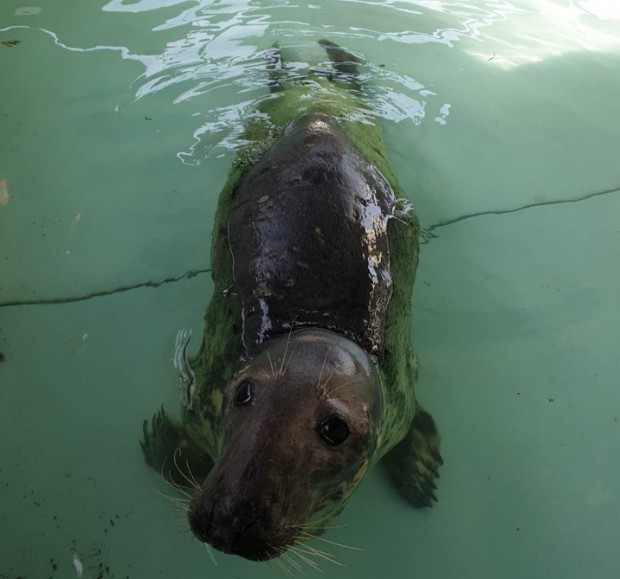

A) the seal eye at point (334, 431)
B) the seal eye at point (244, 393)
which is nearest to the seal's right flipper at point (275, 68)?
the seal eye at point (244, 393)

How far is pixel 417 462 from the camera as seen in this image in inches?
129

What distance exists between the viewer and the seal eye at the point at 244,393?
2092mm

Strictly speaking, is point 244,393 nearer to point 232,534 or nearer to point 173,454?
point 232,534

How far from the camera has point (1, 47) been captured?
5.58 m

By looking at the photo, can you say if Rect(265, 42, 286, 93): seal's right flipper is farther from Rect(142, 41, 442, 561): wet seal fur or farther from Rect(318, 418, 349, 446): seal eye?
Rect(318, 418, 349, 446): seal eye

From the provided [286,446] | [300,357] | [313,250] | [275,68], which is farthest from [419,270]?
[286,446]

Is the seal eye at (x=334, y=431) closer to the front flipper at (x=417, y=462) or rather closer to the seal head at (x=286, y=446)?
the seal head at (x=286, y=446)

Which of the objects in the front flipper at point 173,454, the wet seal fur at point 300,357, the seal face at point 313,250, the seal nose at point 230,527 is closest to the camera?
Result: the seal nose at point 230,527

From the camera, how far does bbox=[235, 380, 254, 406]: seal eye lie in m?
2.09

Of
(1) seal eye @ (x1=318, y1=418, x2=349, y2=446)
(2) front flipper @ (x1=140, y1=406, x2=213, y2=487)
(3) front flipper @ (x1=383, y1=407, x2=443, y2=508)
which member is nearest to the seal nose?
(1) seal eye @ (x1=318, y1=418, x2=349, y2=446)

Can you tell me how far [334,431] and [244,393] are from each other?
315 mm

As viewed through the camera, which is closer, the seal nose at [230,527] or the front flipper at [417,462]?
the seal nose at [230,527]

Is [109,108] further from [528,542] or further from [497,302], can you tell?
[528,542]

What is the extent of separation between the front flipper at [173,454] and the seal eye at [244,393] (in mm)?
972
